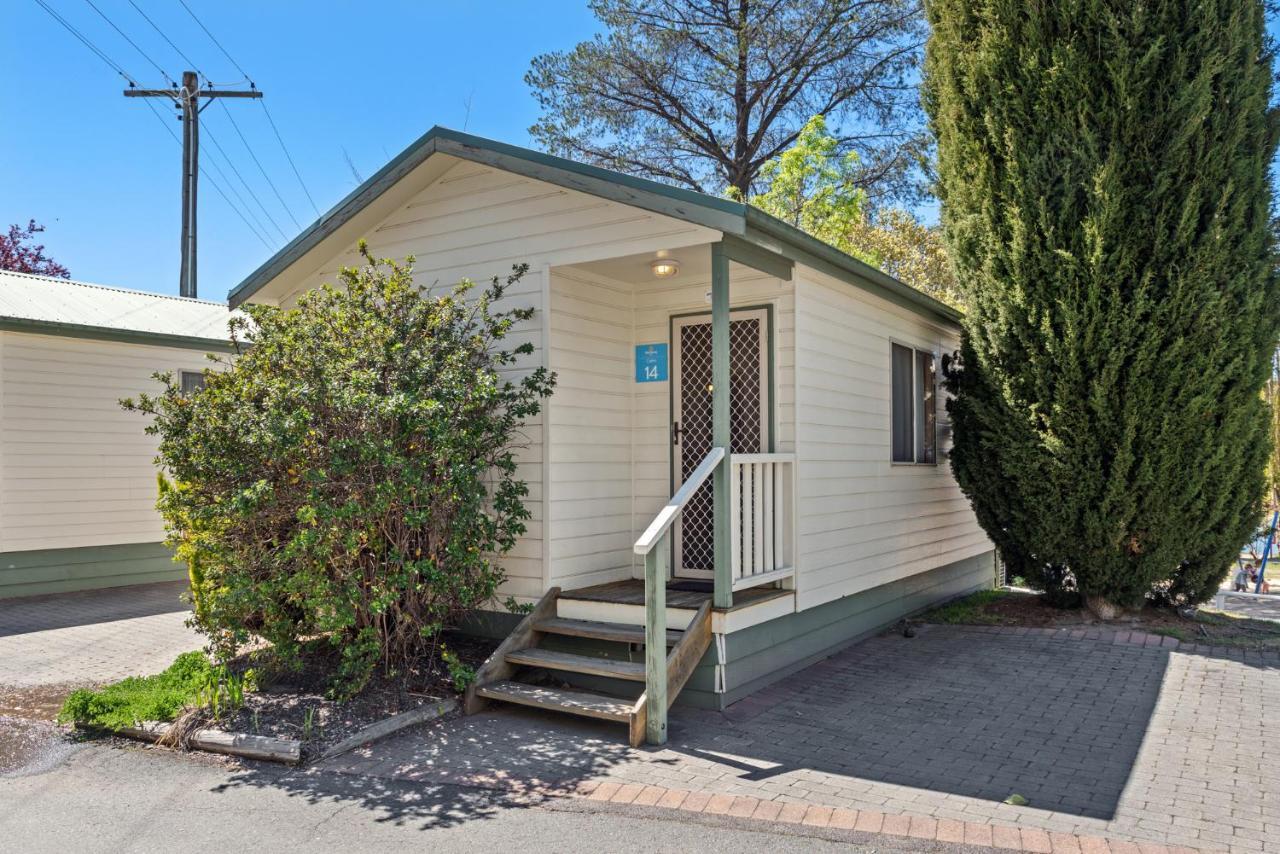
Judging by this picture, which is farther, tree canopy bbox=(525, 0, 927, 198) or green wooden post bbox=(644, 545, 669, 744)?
tree canopy bbox=(525, 0, 927, 198)

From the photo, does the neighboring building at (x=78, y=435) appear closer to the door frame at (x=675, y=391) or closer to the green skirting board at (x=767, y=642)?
the green skirting board at (x=767, y=642)

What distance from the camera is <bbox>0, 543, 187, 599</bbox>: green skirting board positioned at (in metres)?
9.51

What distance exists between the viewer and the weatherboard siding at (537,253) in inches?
237

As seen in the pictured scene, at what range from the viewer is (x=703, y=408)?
6.93 meters

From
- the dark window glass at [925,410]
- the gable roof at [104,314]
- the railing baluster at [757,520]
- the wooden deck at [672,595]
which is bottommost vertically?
the wooden deck at [672,595]

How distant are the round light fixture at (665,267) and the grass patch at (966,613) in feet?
13.9

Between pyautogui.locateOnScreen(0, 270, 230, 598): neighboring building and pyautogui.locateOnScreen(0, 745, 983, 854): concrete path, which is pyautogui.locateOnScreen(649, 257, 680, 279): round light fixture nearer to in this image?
pyautogui.locateOnScreen(0, 745, 983, 854): concrete path

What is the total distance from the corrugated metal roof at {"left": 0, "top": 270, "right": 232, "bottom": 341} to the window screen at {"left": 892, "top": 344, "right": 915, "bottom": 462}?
325 inches

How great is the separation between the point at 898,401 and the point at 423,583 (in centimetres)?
499

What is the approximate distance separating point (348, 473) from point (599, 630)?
184 cm

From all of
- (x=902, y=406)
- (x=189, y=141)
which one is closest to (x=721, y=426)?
(x=902, y=406)

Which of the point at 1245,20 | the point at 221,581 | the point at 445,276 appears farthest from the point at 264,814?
the point at 1245,20

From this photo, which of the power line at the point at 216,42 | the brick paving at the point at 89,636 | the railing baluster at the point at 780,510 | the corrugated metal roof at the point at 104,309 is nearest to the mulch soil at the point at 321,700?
the brick paving at the point at 89,636

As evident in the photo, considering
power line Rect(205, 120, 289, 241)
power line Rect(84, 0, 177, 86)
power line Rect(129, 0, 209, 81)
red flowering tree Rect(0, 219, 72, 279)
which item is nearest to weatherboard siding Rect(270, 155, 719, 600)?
power line Rect(205, 120, 289, 241)
